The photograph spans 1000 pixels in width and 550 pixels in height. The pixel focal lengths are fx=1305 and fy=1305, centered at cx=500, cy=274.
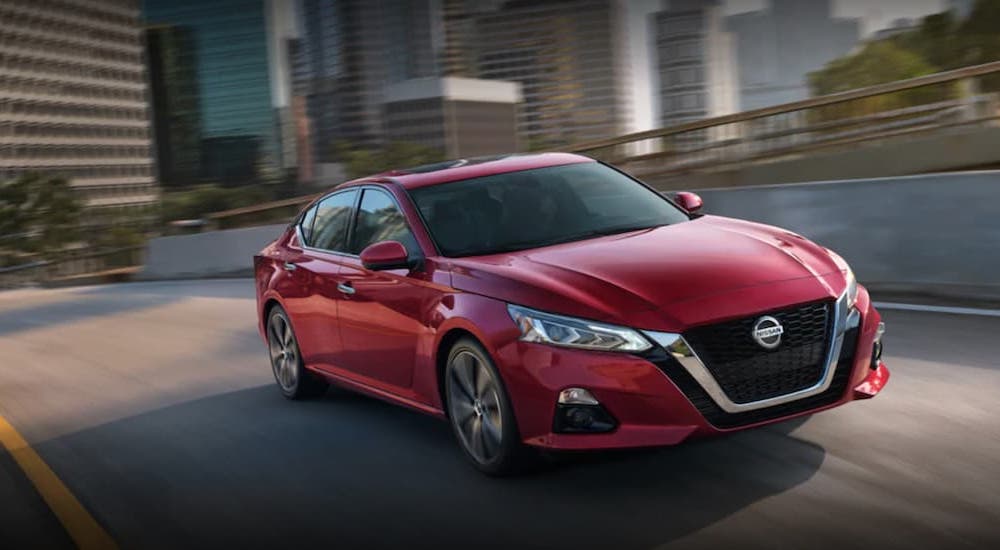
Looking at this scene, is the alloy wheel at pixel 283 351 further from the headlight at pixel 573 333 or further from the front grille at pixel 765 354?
the front grille at pixel 765 354

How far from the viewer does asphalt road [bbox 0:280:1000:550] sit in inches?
191

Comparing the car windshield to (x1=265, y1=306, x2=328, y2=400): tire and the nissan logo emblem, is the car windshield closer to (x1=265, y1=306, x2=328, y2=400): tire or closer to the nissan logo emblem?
the nissan logo emblem

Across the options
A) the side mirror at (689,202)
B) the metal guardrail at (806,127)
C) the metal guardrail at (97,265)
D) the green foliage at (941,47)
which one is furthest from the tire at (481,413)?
the green foliage at (941,47)

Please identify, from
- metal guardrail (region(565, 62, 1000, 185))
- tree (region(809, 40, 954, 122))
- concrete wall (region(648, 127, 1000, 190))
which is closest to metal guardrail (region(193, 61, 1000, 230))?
metal guardrail (region(565, 62, 1000, 185))

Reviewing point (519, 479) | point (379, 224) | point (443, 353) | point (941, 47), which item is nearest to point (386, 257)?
point (443, 353)

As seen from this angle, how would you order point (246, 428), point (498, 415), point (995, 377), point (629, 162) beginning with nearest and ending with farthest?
point (498, 415)
point (995, 377)
point (246, 428)
point (629, 162)

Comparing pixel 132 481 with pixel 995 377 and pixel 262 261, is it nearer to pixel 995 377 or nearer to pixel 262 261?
pixel 262 261

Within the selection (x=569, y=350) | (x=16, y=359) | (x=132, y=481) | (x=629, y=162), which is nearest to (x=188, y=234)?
(x=629, y=162)

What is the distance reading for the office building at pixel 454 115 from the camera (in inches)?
6048

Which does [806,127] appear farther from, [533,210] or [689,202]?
[533,210]

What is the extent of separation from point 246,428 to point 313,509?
2340mm

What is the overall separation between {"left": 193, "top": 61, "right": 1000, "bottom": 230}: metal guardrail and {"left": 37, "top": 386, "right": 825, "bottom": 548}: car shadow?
42.9ft

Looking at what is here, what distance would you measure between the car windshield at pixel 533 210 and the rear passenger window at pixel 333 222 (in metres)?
0.87

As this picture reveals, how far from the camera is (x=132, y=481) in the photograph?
22.1 feet
